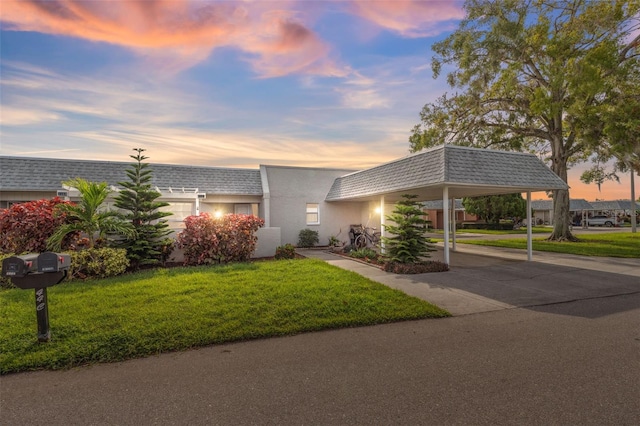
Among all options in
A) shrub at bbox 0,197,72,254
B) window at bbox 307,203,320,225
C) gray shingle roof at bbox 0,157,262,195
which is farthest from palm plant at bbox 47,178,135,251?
window at bbox 307,203,320,225

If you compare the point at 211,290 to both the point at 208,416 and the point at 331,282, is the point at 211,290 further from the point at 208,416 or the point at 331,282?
the point at 208,416

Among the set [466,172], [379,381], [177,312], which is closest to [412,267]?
[466,172]

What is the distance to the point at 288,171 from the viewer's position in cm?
1791

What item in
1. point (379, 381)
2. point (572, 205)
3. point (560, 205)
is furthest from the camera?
point (572, 205)

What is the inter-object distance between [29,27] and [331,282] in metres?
8.42

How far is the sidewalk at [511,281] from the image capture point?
6.84 meters

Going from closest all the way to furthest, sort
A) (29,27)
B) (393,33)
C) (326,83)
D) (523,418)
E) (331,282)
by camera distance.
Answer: (523,418)
(29,27)
(331,282)
(393,33)
(326,83)

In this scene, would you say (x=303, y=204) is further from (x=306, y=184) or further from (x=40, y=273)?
(x=40, y=273)

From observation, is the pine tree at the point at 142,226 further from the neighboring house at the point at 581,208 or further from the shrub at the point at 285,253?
the neighboring house at the point at 581,208

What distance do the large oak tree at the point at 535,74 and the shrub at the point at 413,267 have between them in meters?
11.3

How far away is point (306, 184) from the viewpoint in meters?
18.0

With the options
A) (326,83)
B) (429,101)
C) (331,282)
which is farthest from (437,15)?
(429,101)

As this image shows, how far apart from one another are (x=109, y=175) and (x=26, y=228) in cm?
762

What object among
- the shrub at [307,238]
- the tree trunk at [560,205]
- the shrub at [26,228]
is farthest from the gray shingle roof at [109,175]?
the tree trunk at [560,205]
